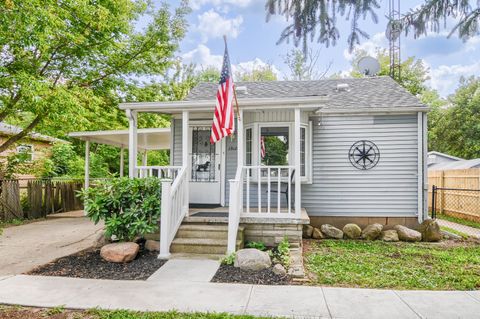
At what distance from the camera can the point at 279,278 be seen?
4.47 m

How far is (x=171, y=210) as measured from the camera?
18.7 ft

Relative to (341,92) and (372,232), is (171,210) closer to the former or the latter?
(372,232)

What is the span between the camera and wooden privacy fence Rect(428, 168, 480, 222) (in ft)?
34.2

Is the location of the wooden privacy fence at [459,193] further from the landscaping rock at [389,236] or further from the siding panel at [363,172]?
the landscaping rock at [389,236]

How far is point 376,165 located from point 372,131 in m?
0.85

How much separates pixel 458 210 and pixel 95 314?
40.7 ft

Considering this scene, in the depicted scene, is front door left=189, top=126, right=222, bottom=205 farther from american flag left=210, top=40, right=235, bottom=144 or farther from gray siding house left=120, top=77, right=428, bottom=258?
american flag left=210, top=40, right=235, bottom=144

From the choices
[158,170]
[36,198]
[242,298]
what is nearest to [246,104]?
[158,170]

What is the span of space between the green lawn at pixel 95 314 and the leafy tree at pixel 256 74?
957 inches

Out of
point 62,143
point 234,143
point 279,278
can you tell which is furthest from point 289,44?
point 62,143

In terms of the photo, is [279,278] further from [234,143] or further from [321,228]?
[234,143]

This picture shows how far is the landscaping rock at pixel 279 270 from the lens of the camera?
459 cm

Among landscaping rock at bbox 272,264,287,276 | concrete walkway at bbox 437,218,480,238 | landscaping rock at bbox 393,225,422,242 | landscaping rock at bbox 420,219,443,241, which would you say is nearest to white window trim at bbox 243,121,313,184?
landscaping rock at bbox 393,225,422,242

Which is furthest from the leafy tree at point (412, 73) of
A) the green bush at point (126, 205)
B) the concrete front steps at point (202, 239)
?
the green bush at point (126, 205)
